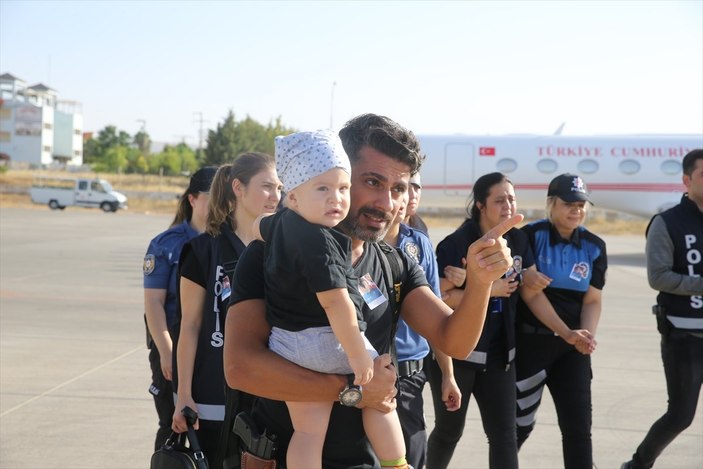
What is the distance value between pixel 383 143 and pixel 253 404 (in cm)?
98

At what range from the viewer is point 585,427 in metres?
4.65

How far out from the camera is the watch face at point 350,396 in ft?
7.69

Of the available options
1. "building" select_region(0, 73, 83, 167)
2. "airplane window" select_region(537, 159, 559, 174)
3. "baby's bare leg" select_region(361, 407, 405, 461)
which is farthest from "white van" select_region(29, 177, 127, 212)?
"building" select_region(0, 73, 83, 167)

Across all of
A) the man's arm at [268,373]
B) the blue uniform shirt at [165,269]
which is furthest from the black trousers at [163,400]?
the man's arm at [268,373]

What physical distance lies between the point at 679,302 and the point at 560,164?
1989 centimetres

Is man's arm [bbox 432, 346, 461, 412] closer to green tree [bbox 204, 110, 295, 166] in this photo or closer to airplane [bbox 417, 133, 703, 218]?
airplane [bbox 417, 133, 703, 218]

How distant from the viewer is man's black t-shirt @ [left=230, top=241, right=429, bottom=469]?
2.46 m

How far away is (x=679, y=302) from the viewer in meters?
5.08

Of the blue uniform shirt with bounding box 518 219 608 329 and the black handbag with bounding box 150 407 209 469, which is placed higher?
the blue uniform shirt with bounding box 518 219 608 329

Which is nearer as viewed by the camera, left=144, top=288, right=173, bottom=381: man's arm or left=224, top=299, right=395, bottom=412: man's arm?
left=224, top=299, right=395, bottom=412: man's arm

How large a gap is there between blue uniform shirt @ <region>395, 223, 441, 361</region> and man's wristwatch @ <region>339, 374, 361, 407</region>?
95cm

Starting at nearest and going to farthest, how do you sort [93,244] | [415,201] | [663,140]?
[415,201] < [93,244] < [663,140]

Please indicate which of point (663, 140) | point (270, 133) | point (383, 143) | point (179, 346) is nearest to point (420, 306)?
point (383, 143)

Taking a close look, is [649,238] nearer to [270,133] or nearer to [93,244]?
[93,244]
